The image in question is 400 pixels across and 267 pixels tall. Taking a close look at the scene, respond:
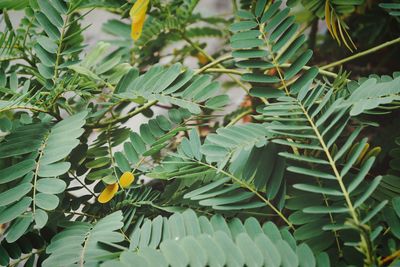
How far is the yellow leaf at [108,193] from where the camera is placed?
0.63m

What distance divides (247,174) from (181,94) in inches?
8.4

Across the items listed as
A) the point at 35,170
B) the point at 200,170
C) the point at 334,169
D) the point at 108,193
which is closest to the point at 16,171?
the point at 35,170

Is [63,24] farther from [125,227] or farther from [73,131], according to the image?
[125,227]

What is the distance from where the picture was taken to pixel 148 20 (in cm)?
101

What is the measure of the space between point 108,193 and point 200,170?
164mm

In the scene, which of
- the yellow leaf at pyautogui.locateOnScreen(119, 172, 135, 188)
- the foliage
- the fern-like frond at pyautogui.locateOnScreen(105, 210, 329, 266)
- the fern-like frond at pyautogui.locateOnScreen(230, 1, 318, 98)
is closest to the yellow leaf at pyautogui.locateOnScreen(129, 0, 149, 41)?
the foliage

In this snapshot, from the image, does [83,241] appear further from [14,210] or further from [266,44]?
[266,44]

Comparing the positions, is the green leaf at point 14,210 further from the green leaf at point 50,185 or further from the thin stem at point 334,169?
the thin stem at point 334,169

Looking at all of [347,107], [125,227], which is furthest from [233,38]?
[125,227]

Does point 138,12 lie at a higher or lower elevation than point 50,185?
higher

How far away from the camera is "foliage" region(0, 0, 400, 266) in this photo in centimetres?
48

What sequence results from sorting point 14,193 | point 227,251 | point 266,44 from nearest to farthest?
point 227,251 → point 14,193 → point 266,44

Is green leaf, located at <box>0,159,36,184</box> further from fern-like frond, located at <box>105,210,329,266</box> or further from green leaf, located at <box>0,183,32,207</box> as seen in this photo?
fern-like frond, located at <box>105,210,329,266</box>

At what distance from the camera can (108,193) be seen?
638mm
